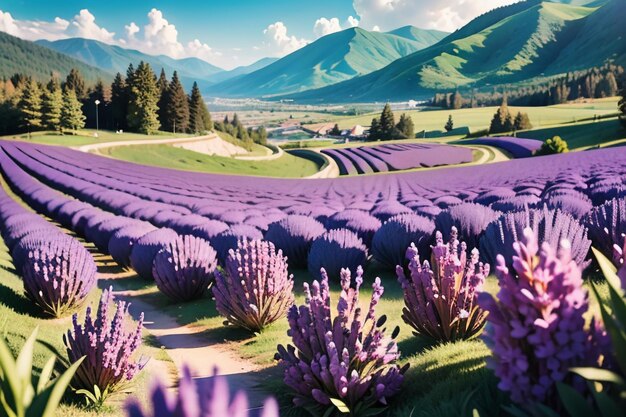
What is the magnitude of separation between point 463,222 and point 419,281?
3.76 m

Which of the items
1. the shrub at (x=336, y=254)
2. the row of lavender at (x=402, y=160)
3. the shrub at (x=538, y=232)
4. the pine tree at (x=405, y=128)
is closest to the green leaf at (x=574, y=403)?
the shrub at (x=538, y=232)

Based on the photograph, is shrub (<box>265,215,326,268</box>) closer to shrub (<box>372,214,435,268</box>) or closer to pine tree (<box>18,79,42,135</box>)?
shrub (<box>372,214,435,268</box>)

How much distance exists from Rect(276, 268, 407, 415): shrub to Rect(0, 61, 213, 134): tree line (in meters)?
75.1

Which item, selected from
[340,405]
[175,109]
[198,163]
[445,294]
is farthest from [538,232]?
[175,109]

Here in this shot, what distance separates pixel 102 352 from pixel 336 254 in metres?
4.12

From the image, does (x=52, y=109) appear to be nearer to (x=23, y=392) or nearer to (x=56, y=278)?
(x=56, y=278)

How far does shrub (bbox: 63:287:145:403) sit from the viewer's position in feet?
14.6

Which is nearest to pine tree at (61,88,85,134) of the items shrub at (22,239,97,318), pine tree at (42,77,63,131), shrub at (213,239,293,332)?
pine tree at (42,77,63,131)

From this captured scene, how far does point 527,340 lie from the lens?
1932mm

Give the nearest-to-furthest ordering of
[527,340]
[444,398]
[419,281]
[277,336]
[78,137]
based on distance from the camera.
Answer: [527,340], [444,398], [419,281], [277,336], [78,137]

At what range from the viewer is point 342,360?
374 cm

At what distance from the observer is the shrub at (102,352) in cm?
445

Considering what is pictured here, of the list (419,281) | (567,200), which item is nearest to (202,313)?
(419,281)

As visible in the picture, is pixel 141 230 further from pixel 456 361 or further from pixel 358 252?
pixel 456 361
